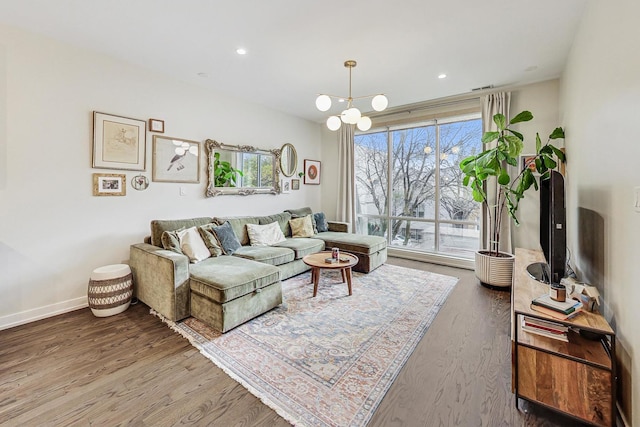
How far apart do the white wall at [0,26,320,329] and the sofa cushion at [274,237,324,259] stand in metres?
1.63

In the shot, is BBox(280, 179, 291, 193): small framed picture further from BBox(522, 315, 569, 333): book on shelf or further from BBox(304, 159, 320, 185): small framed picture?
BBox(522, 315, 569, 333): book on shelf

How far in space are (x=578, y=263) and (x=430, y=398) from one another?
6.67ft

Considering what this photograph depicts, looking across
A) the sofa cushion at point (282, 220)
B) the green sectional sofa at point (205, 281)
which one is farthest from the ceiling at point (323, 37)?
the sofa cushion at point (282, 220)

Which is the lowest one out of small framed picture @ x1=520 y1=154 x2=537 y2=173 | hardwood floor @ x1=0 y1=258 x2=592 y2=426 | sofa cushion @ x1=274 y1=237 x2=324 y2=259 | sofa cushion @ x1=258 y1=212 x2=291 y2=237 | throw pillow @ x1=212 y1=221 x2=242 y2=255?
hardwood floor @ x1=0 y1=258 x2=592 y2=426

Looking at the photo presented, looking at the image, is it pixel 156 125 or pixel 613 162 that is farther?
pixel 156 125

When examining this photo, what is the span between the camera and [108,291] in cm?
270

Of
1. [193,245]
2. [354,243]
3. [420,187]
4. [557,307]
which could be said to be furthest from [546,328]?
[420,187]

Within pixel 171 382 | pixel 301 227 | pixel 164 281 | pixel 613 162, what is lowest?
pixel 171 382

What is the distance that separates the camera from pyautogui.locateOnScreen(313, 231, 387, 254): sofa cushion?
4129 millimetres

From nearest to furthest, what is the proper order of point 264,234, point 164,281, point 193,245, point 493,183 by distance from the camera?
1. point 164,281
2. point 193,245
3. point 493,183
4. point 264,234

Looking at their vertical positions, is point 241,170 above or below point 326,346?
above

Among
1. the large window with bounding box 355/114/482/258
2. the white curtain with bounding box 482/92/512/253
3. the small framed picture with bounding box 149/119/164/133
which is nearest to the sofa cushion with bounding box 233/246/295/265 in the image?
the small framed picture with bounding box 149/119/164/133

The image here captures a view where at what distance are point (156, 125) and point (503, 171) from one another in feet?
14.6

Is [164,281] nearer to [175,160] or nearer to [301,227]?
[175,160]
